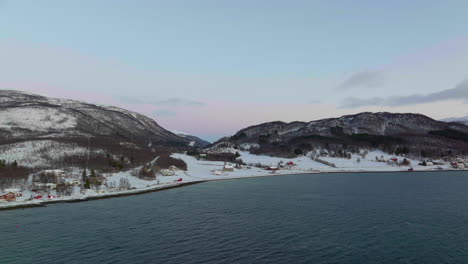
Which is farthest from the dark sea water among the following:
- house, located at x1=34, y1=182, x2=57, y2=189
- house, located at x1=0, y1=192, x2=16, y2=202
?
house, located at x1=34, y1=182, x2=57, y2=189

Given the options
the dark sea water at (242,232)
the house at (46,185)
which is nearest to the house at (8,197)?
the house at (46,185)

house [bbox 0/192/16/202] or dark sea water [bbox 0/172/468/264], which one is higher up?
house [bbox 0/192/16/202]

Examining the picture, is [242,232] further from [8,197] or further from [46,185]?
[46,185]

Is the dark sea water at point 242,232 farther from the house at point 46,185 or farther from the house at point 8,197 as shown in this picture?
the house at point 46,185

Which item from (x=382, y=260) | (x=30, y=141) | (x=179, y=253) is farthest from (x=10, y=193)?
(x=30, y=141)

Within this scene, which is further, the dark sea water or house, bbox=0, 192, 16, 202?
house, bbox=0, 192, 16, 202

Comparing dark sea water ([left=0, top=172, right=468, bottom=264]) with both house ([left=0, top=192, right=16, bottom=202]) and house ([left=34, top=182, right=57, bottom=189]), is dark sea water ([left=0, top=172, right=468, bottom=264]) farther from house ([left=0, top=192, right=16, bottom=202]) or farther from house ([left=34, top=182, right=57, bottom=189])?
house ([left=34, top=182, right=57, bottom=189])

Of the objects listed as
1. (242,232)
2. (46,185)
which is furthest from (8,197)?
(242,232)

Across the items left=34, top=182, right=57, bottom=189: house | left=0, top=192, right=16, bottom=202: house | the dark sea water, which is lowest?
the dark sea water

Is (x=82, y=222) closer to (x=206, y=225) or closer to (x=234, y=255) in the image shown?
(x=206, y=225)
